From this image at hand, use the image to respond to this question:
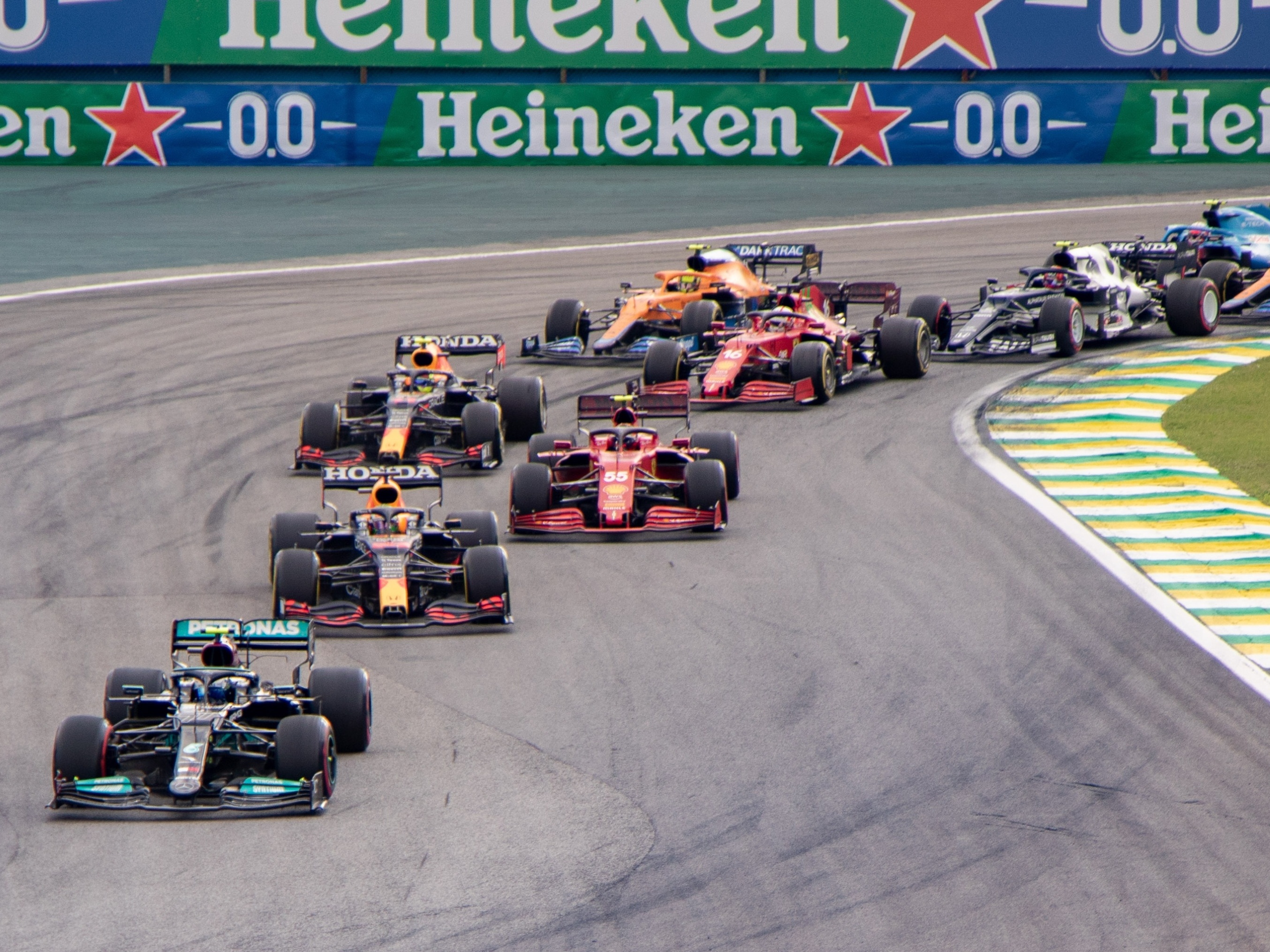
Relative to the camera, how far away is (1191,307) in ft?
84.9

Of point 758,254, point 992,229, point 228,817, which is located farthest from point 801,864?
point 992,229

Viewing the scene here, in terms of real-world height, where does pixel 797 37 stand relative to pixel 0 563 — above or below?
above

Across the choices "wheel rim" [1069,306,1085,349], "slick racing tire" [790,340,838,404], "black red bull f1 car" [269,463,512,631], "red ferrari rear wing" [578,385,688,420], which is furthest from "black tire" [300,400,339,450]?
"wheel rim" [1069,306,1085,349]

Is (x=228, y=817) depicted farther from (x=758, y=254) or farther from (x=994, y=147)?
(x=994, y=147)

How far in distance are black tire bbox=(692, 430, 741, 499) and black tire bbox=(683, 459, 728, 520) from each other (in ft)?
2.84

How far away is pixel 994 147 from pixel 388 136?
12.7 meters

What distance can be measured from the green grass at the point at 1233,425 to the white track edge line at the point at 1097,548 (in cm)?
200

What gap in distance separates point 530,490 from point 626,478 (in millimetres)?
837

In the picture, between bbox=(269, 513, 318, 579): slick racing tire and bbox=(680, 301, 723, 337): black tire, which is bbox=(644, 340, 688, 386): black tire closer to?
bbox=(680, 301, 723, 337): black tire

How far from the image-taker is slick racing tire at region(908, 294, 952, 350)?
81.0 feet

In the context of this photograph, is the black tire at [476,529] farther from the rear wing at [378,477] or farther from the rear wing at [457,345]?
the rear wing at [457,345]

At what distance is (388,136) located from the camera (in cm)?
3991

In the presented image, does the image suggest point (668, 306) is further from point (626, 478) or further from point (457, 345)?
point (626, 478)

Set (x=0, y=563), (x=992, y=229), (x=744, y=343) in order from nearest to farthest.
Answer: (x=0, y=563)
(x=744, y=343)
(x=992, y=229)
